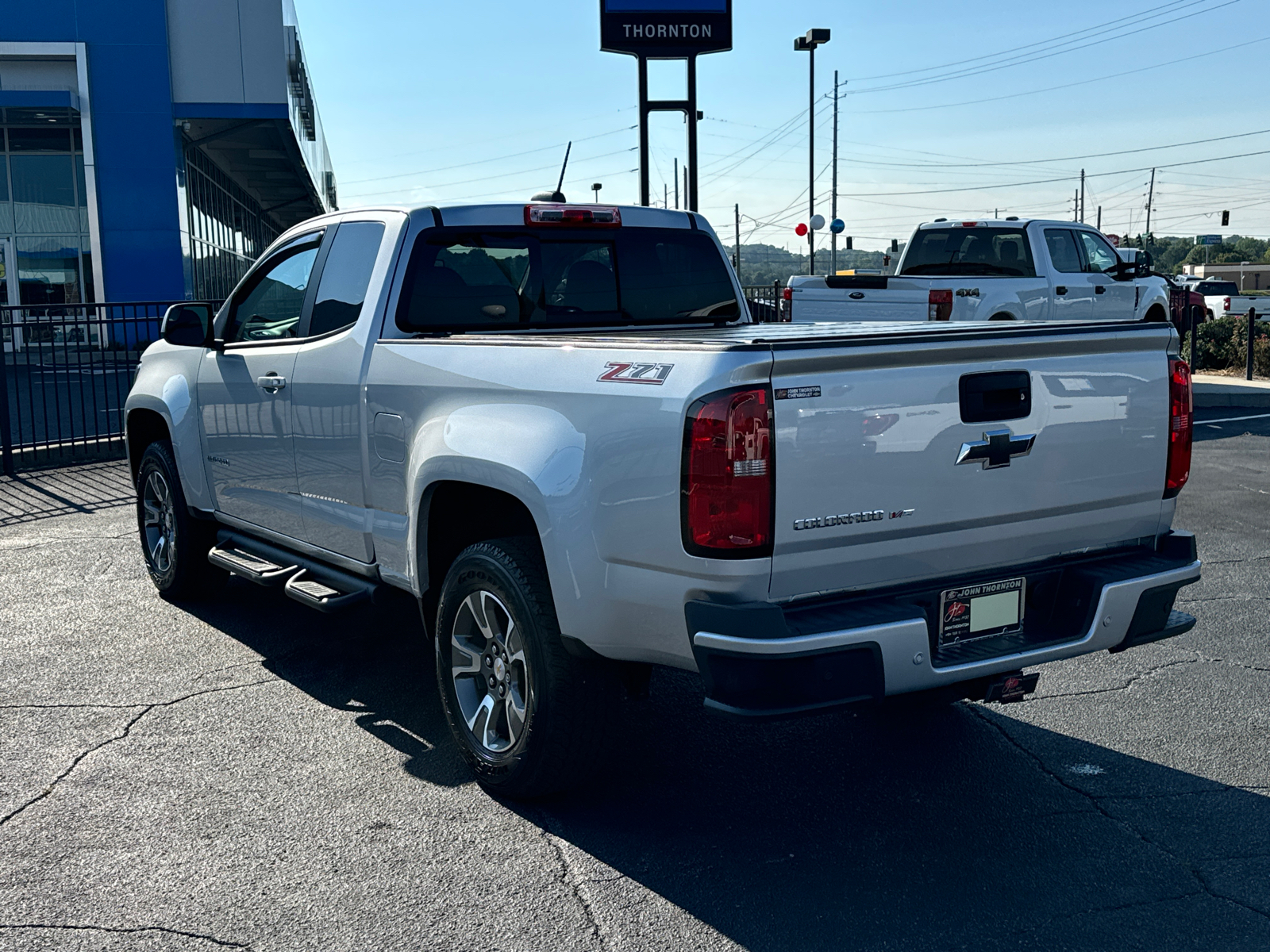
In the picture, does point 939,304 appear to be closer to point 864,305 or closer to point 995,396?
point 864,305

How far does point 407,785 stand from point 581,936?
3.98 ft

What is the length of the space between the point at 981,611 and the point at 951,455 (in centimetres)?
52

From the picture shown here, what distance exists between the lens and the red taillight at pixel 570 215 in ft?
17.0

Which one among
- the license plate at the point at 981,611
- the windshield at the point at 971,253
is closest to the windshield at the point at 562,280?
the license plate at the point at 981,611

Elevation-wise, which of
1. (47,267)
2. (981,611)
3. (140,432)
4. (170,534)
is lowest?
(170,534)

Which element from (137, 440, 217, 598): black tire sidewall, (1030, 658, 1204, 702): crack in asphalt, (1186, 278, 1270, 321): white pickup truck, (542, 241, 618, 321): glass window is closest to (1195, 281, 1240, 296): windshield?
(1186, 278, 1270, 321): white pickup truck

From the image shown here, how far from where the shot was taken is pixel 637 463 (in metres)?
3.38

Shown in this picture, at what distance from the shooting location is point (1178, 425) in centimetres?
399

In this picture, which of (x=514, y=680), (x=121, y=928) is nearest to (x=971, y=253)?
(x=514, y=680)

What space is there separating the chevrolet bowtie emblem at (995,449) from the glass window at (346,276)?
2.60m

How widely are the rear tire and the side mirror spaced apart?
97 centimetres

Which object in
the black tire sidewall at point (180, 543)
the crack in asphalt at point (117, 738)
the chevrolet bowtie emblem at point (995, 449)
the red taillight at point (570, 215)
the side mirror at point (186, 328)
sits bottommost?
the crack in asphalt at point (117, 738)

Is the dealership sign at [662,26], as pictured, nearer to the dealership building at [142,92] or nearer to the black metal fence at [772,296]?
the black metal fence at [772,296]

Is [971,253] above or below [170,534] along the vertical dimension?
above
